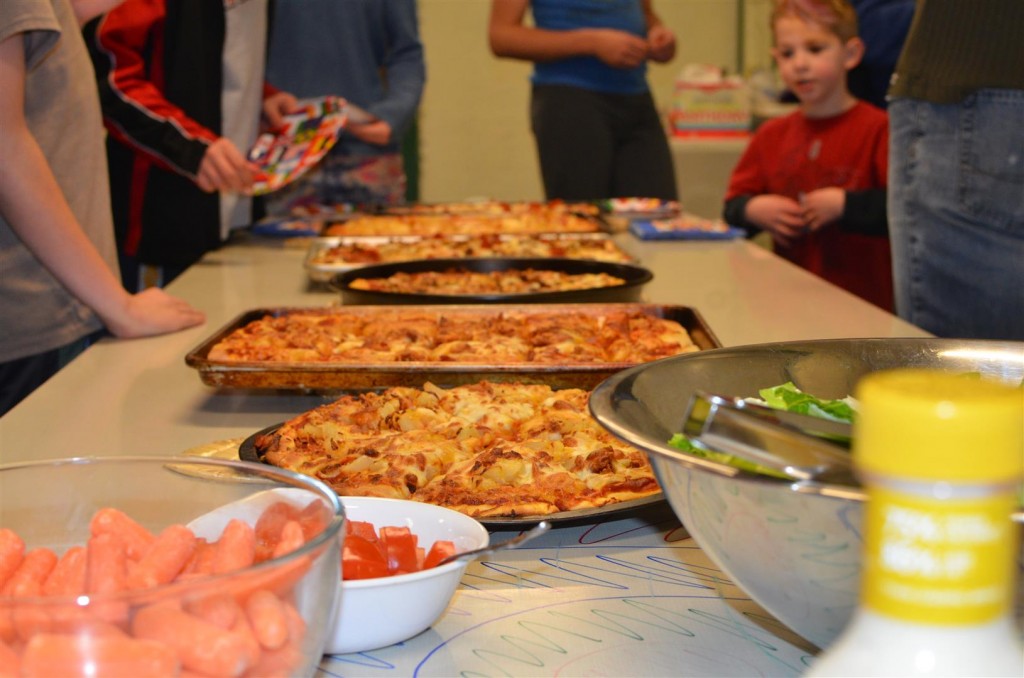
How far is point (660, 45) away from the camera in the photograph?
347cm

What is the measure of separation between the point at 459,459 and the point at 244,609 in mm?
519

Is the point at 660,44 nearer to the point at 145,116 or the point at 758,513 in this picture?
the point at 145,116

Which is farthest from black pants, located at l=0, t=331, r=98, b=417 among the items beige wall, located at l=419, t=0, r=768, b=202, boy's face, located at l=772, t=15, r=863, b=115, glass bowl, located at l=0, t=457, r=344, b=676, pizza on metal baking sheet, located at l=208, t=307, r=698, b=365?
beige wall, located at l=419, t=0, r=768, b=202

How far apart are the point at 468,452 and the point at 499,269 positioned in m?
1.26

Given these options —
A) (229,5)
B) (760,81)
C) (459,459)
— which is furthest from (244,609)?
(760,81)

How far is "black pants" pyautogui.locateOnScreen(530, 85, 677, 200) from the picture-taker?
356 cm

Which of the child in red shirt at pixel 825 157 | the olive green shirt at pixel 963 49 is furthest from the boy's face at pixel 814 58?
the olive green shirt at pixel 963 49

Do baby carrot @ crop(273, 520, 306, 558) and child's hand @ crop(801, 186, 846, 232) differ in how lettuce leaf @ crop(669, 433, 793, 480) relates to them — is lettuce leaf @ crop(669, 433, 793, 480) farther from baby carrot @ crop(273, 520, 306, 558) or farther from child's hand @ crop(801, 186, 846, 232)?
child's hand @ crop(801, 186, 846, 232)

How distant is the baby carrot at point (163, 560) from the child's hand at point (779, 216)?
8.91 ft

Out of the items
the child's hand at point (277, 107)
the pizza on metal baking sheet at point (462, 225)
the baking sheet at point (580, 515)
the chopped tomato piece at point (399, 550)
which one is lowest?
the pizza on metal baking sheet at point (462, 225)

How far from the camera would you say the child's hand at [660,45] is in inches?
136

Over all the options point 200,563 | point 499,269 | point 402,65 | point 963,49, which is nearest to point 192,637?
point 200,563

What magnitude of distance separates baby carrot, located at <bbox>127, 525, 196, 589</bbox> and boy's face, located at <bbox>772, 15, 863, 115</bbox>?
9.67ft

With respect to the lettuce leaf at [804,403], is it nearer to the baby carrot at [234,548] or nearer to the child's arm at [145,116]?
the baby carrot at [234,548]
